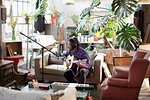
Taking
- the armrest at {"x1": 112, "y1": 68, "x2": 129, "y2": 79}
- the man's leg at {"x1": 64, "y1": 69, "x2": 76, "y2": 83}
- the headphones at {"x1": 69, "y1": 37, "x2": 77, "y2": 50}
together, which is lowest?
the man's leg at {"x1": 64, "y1": 69, "x2": 76, "y2": 83}

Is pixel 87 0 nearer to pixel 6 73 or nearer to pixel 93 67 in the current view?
pixel 93 67

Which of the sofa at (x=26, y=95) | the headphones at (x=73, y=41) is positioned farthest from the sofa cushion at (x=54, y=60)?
the sofa at (x=26, y=95)

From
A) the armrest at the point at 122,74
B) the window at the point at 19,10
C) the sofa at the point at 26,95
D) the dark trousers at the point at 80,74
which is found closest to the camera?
the sofa at the point at 26,95

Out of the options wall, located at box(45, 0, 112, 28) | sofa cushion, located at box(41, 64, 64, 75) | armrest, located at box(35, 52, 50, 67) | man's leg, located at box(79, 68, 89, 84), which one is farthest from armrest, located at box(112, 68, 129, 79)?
wall, located at box(45, 0, 112, 28)

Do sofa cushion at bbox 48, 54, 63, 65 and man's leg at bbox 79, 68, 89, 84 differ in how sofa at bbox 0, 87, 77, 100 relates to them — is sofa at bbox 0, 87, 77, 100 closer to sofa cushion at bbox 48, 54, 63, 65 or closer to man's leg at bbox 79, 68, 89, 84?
man's leg at bbox 79, 68, 89, 84

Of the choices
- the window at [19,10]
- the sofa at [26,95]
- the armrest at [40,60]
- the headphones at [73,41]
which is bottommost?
the armrest at [40,60]

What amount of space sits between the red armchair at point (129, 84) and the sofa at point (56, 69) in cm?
80

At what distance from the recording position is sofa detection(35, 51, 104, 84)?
4.82 metres

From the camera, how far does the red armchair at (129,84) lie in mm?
3576

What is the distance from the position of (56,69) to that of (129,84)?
71.7 inches

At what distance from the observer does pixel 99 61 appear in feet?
15.7

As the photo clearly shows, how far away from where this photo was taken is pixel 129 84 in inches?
147

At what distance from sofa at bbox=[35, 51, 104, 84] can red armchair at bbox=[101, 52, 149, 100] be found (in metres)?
0.80

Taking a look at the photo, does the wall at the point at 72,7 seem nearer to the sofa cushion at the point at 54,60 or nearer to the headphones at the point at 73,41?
the sofa cushion at the point at 54,60
